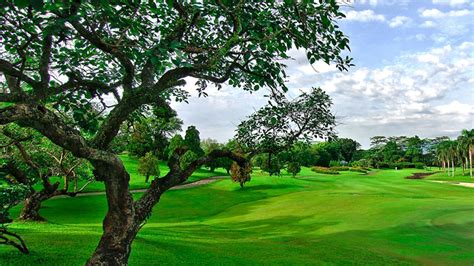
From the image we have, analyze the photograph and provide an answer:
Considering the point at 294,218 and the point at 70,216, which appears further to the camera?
the point at 70,216

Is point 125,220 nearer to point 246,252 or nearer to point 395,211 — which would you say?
point 246,252

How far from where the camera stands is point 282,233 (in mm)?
20391

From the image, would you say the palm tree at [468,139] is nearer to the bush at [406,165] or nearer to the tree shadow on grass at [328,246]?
the bush at [406,165]

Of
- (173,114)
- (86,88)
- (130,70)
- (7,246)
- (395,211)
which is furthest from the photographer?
(395,211)

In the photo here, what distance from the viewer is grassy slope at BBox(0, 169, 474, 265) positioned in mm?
13125

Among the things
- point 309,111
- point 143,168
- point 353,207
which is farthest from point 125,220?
point 143,168

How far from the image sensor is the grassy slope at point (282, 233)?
13125 mm

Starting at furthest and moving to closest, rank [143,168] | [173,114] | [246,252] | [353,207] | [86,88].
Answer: [143,168] → [353,207] → [246,252] → [173,114] → [86,88]

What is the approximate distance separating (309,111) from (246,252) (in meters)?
6.63

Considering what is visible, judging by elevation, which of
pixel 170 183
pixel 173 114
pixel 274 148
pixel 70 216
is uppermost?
pixel 173 114

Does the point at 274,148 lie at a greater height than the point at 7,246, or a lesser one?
greater

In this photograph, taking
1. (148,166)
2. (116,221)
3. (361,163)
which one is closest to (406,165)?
(361,163)

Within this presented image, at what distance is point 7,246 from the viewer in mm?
12281

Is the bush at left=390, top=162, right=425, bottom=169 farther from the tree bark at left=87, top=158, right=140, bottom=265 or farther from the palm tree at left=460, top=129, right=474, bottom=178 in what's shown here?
the tree bark at left=87, top=158, right=140, bottom=265
